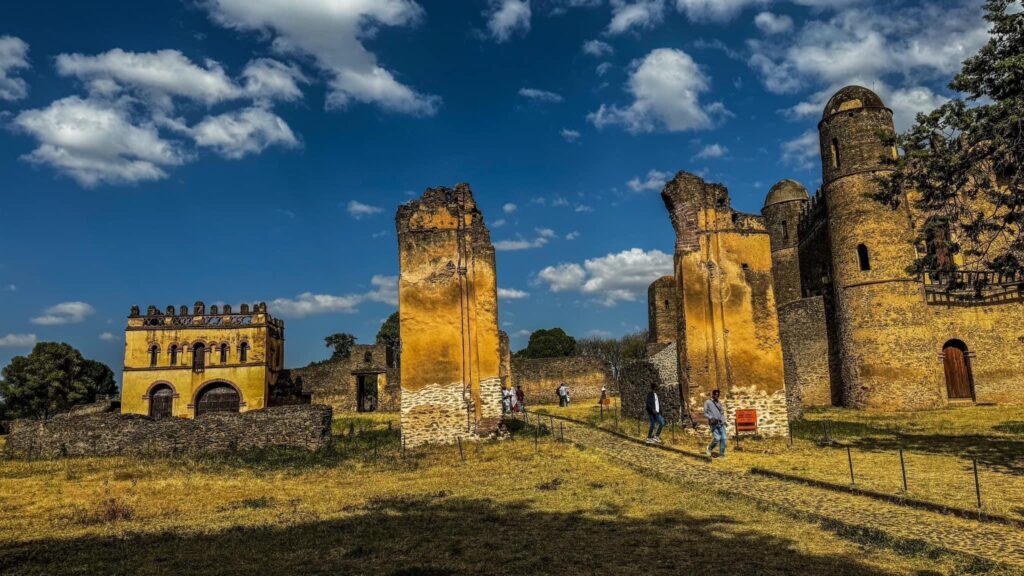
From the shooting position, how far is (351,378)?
3691 centimetres

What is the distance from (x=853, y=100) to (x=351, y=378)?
2814cm

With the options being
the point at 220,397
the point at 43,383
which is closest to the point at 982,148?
the point at 220,397

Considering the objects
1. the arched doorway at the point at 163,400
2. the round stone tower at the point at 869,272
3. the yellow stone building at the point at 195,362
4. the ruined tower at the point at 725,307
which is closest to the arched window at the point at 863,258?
the round stone tower at the point at 869,272

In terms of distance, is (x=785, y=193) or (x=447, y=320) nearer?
(x=447, y=320)

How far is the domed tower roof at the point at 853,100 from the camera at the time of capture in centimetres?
2769

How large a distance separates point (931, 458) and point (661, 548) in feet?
30.0

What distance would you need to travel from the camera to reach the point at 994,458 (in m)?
12.6

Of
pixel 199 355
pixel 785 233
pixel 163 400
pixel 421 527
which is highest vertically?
pixel 785 233

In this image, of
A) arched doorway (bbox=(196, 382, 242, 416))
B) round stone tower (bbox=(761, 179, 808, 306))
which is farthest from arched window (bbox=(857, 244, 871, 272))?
arched doorway (bbox=(196, 382, 242, 416))

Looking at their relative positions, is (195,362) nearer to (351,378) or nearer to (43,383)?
(351,378)

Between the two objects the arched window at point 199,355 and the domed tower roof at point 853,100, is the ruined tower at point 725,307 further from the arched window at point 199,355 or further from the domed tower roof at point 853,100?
the arched window at point 199,355

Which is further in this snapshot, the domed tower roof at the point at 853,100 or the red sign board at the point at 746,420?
the domed tower roof at the point at 853,100

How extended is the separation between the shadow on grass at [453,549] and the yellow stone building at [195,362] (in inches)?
1354

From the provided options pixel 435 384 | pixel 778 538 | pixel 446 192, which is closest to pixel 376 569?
pixel 778 538
